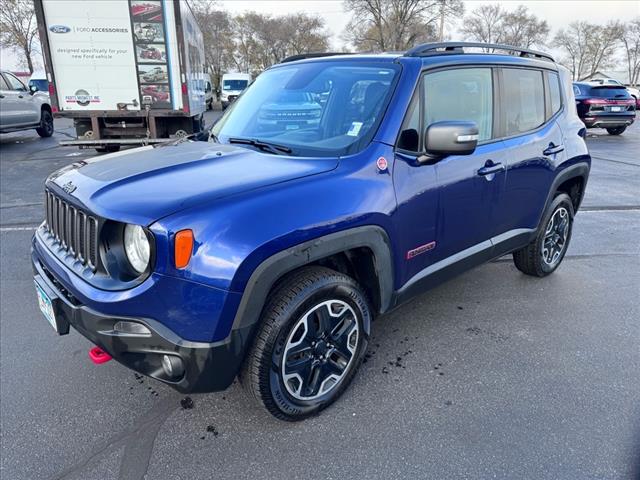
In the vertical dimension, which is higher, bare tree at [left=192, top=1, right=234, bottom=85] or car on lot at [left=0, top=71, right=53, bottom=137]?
bare tree at [left=192, top=1, right=234, bottom=85]

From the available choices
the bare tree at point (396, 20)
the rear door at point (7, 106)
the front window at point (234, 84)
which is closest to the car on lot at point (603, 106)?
Result: the rear door at point (7, 106)

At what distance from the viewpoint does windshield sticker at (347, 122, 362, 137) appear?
2.60 meters

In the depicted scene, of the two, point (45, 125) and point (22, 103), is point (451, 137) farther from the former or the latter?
point (45, 125)

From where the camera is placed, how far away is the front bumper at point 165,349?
1.93 m

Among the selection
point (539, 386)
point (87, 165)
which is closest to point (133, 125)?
point (87, 165)

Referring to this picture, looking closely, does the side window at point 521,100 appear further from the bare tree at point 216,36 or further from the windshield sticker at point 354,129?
the bare tree at point 216,36

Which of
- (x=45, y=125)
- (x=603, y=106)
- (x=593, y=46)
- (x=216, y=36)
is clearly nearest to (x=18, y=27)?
(x=216, y=36)

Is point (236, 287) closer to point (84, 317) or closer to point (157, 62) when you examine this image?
point (84, 317)

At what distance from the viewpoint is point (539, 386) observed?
109 inches

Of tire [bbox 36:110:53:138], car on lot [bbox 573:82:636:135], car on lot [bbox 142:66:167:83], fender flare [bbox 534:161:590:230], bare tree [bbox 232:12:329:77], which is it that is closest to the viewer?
fender flare [bbox 534:161:590:230]

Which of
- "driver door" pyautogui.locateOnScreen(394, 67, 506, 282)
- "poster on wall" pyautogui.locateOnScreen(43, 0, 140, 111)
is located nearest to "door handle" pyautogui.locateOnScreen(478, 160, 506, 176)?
"driver door" pyautogui.locateOnScreen(394, 67, 506, 282)

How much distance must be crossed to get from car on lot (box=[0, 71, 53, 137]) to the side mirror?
1294cm

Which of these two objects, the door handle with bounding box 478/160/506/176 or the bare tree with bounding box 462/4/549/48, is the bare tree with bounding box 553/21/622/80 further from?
the door handle with bounding box 478/160/506/176

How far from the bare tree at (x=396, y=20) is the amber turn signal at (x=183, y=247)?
4753 cm
